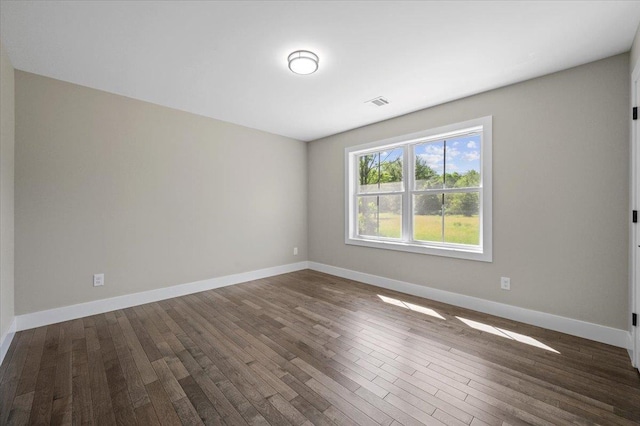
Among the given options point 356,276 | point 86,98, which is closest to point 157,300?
point 86,98

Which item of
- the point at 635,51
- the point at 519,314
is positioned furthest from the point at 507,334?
the point at 635,51

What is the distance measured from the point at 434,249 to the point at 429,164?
1202 mm

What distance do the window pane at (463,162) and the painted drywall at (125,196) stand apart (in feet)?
9.83

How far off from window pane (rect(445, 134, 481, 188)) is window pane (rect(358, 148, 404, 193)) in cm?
73

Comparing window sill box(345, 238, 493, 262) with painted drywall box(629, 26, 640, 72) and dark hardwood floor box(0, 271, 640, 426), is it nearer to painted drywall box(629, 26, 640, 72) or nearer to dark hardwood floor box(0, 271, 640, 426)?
dark hardwood floor box(0, 271, 640, 426)

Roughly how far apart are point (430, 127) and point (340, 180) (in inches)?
70.1

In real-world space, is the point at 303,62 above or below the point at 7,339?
above

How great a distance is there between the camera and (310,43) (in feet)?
7.39

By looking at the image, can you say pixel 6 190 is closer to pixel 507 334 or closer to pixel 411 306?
pixel 411 306

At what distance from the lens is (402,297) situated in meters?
3.66

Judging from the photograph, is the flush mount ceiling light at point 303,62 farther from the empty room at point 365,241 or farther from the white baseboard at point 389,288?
the white baseboard at point 389,288

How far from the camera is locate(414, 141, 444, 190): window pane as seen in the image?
12.0 ft

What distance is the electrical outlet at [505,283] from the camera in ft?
9.70

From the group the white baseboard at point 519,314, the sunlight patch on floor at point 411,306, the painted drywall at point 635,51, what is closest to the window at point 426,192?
the white baseboard at point 519,314
